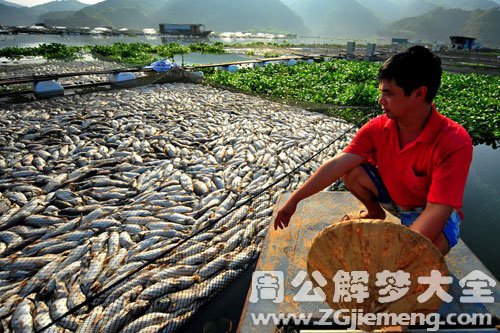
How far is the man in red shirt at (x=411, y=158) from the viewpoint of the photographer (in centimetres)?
212

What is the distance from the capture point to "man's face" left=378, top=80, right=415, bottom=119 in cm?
228

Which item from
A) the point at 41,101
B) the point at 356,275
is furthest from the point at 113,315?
the point at 41,101

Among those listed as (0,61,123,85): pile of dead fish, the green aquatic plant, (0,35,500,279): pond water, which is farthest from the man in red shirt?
(0,61,123,85): pile of dead fish

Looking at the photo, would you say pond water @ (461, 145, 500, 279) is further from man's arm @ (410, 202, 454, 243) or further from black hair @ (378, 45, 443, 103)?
black hair @ (378, 45, 443, 103)

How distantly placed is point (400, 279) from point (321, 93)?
13.0 meters

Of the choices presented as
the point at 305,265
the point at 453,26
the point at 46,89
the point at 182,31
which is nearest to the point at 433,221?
the point at 305,265

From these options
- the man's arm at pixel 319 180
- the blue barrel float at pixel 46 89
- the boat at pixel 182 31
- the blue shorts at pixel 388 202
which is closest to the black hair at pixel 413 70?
the man's arm at pixel 319 180

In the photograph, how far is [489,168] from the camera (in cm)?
796

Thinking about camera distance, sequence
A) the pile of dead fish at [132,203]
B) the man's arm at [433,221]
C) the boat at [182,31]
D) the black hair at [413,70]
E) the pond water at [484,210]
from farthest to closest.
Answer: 1. the boat at [182,31]
2. the pond water at [484,210]
3. the pile of dead fish at [132,203]
4. the black hair at [413,70]
5. the man's arm at [433,221]

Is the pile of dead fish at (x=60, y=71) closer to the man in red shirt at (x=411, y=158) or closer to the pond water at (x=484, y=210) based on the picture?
the man in red shirt at (x=411, y=158)

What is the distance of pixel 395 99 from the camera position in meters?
2.31

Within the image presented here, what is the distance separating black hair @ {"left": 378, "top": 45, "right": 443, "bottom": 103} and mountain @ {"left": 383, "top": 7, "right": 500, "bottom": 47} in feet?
606

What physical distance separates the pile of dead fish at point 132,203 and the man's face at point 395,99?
2.27m

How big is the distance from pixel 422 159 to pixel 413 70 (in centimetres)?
74
